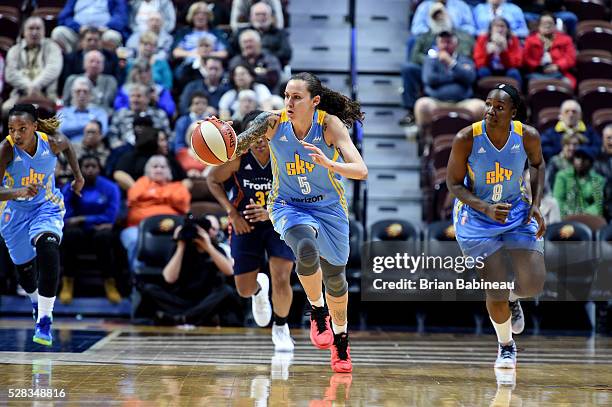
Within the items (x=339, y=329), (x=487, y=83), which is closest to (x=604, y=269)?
(x=487, y=83)

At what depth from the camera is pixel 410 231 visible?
10203 millimetres

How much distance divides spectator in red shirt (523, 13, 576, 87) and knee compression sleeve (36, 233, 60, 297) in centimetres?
749

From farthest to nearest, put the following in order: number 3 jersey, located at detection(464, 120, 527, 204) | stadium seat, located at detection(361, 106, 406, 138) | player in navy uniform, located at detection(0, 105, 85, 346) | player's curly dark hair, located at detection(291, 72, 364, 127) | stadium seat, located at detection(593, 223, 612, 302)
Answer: stadium seat, located at detection(361, 106, 406, 138), stadium seat, located at detection(593, 223, 612, 302), player in navy uniform, located at detection(0, 105, 85, 346), number 3 jersey, located at detection(464, 120, 527, 204), player's curly dark hair, located at detection(291, 72, 364, 127)

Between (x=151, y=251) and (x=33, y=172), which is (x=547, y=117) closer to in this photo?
(x=151, y=251)

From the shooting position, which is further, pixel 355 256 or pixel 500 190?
pixel 355 256

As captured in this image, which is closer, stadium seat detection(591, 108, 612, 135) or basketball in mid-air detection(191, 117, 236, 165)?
basketball in mid-air detection(191, 117, 236, 165)

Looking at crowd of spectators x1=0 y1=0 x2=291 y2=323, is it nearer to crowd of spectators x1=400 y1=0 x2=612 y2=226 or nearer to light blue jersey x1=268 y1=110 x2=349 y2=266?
crowd of spectators x1=400 y1=0 x2=612 y2=226

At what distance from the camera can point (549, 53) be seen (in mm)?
13008

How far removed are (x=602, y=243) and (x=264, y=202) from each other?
397cm

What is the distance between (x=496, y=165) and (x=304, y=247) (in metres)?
1.48

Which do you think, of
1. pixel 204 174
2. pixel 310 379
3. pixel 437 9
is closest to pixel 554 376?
pixel 310 379

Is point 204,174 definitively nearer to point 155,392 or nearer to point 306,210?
point 306,210

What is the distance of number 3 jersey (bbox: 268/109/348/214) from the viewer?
6.40 metres

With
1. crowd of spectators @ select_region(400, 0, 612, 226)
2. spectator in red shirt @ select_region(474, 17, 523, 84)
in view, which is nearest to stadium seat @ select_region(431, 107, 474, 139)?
crowd of spectators @ select_region(400, 0, 612, 226)
